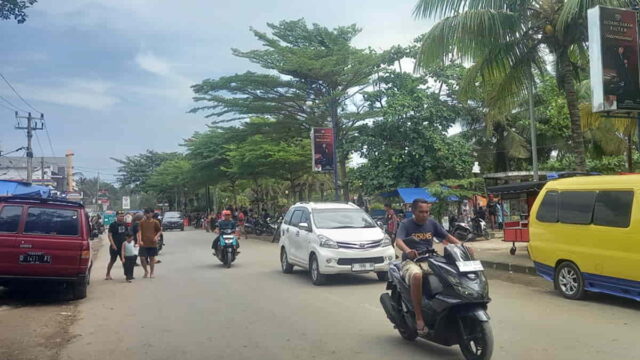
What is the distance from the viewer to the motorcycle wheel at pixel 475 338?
5484 mm

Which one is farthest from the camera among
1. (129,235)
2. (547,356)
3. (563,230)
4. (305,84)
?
(305,84)

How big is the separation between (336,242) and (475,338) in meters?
6.33

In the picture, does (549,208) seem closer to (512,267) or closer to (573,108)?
(512,267)

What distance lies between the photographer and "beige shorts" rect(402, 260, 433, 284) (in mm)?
6117

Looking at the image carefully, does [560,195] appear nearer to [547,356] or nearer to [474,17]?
[547,356]

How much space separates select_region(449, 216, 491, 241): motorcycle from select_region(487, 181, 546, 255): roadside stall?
142 inches

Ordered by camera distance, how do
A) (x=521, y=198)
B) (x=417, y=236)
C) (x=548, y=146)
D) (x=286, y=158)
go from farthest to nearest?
1. (x=548, y=146)
2. (x=286, y=158)
3. (x=521, y=198)
4. (x=417, y=236)

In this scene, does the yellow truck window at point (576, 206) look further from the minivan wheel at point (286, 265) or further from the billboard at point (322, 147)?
the billboard at point (322, 147)

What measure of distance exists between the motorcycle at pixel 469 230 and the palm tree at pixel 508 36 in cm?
720

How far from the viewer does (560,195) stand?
10.2 metres

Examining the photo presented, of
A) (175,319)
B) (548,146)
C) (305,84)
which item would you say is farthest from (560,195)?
(548,146)

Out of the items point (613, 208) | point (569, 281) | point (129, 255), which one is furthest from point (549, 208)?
point (129, 255)

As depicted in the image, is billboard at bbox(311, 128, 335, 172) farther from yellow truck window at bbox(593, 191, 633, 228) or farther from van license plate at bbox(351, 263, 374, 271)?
yellow truck window at bbox(593, 191, 633, 228)

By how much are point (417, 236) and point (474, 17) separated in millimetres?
9197
